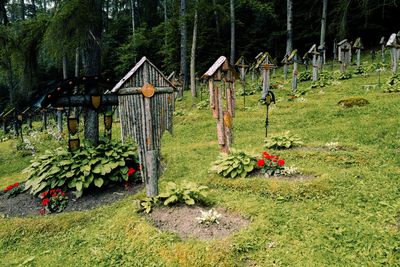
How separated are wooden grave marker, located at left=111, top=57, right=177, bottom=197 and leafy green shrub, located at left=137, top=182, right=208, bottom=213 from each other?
7.6 inches

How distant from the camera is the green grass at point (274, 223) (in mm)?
4398

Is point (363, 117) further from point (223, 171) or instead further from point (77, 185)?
point (77, 185)

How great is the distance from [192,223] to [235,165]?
2.18 metres

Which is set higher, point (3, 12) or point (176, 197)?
point (3, 12)

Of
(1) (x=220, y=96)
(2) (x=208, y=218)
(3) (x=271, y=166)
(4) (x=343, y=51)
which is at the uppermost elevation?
(4) (x=343, y=51)

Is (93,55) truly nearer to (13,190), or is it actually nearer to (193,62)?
(13,190)

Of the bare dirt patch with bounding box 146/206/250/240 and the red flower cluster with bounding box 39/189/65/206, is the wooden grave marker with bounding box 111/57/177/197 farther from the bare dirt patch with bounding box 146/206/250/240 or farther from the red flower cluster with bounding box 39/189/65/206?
the red flower cluster with bounding box 39/189/65/206

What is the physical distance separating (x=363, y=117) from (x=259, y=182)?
6.58m

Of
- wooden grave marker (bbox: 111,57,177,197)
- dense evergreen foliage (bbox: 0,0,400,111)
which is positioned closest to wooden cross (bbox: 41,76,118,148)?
wooden grave marker (bbox: 111,57,177,197)

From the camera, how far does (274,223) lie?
16.7 feet

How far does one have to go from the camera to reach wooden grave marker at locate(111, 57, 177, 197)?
19.8ft

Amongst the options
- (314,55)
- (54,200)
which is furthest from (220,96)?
(314,55)

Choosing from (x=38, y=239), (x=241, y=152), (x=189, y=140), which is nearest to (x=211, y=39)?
(x=189, y=140)

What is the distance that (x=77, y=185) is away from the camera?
7367 mm
